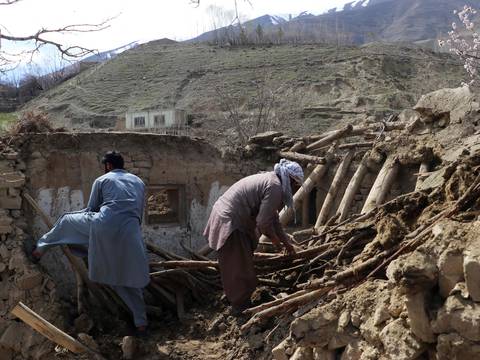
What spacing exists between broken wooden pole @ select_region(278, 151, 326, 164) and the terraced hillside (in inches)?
504

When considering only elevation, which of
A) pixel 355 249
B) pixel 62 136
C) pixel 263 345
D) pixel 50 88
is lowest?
pixel 263 345

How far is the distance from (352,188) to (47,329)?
3.76 metres

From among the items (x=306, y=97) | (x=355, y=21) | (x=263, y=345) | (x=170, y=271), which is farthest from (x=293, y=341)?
(x=355, y=21)

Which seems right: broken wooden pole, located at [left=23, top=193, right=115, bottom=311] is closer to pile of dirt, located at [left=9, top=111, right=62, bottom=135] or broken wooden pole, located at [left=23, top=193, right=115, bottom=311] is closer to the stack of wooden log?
pile of dirt, located at [left=9, top=111, right=62, bottom=135]

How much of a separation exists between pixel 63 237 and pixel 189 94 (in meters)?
20.6

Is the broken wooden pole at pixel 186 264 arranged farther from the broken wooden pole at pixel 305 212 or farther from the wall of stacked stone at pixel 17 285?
the broken wooden pole at pixel 305 212

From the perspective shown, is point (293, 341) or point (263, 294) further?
point (263, 294)

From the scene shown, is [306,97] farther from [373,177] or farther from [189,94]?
[373,177]

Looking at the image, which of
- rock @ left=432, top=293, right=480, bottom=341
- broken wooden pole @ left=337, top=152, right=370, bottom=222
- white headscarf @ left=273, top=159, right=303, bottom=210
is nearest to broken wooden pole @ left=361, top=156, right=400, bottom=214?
broken wooden pole @ left=337, top=152, right=370, bottom=222

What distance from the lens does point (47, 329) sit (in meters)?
5.18

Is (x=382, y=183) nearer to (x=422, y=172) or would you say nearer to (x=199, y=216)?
(x=422, y=172)

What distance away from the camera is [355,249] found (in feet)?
17.1

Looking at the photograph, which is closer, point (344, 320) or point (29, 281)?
point (344, 320)

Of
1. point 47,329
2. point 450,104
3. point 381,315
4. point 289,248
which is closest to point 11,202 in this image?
point 47,329
